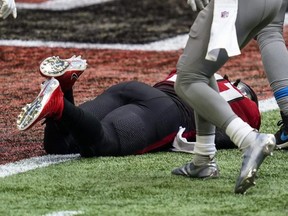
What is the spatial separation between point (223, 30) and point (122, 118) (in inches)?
41.0

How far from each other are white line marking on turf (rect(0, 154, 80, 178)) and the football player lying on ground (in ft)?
0.17

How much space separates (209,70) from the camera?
4613 millimetres

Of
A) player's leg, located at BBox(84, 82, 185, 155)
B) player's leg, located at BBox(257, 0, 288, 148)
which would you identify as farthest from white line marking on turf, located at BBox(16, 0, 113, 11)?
player's leg, located at BBox(257, 0, 288, 148)

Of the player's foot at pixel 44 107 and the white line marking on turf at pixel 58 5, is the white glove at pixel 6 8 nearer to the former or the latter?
the player's foot at pixel 44 107

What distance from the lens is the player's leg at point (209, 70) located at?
453 cm

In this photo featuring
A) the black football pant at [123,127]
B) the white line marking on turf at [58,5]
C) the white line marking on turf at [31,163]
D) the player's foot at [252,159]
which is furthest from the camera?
the white line marking on turf at [58,5]

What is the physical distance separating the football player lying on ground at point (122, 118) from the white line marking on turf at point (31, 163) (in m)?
0.05

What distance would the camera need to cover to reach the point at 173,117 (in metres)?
5.43

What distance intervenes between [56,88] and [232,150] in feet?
3.31

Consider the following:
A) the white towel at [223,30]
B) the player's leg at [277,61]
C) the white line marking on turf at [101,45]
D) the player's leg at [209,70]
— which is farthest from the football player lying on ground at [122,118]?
the white line marking on turf at [101,45]

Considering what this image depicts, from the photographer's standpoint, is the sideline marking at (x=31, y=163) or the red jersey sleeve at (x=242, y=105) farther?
the red jersey sleeve at (x=242, y=105)

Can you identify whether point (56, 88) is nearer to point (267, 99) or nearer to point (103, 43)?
point (267, 99)

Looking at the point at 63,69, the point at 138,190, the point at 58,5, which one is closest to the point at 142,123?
the point at 63,69

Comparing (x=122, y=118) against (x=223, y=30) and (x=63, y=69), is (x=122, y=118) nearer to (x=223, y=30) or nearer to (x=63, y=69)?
(x=63, y=69)
